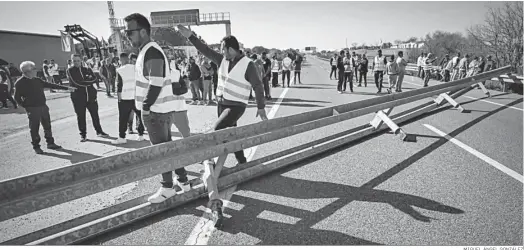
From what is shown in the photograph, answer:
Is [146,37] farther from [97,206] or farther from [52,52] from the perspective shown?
[52,52]

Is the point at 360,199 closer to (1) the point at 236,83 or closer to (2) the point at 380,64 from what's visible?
(1) the point at 236,83

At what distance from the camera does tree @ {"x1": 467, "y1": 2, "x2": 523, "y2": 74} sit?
2047 cm

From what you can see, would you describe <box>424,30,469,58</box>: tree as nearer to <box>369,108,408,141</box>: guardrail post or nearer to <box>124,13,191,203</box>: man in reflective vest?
<box>369,108,408,141</box>: guardrail post

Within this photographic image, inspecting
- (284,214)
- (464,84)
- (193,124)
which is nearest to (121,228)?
(284,214)

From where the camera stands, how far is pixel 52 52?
1126 inches

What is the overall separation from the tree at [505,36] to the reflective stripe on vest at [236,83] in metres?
23.7

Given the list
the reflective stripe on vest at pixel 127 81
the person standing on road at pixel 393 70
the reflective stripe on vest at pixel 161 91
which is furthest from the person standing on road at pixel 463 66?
the reflective stripe on vest at pixel 161 91

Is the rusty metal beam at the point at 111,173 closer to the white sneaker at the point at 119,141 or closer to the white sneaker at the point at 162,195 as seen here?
the white sneaker at the point at 162,195

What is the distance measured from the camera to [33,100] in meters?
5.64

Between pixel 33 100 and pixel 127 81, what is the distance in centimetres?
180

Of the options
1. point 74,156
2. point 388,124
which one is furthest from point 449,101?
point 74,156

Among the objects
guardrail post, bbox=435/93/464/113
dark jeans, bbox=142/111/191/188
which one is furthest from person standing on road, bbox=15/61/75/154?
guardrail post, bbox=435/93/464/113

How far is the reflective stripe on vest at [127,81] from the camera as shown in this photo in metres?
5.81
